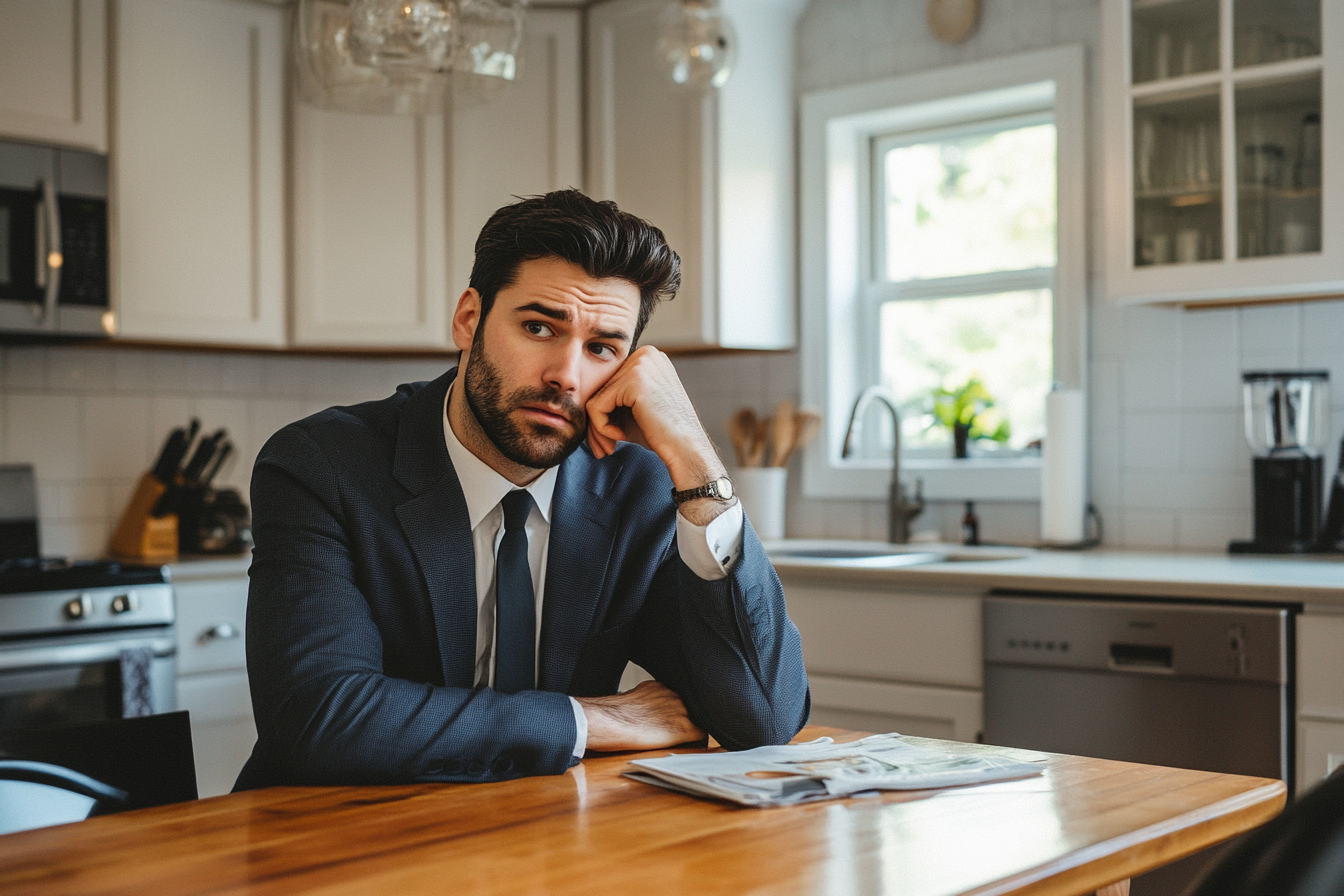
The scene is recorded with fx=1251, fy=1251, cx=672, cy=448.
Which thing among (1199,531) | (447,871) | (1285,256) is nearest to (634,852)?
(447,871)

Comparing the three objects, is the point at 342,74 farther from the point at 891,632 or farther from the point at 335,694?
the point at 891,632

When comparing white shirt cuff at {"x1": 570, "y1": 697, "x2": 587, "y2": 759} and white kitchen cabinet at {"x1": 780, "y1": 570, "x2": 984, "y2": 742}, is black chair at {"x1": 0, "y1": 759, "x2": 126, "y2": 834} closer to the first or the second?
white shirt cuff at {"x1": 570, "y1": 697, "x2": 587, "y2": 759}

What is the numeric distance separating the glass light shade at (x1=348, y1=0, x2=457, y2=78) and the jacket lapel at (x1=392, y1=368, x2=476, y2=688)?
575 millimetres

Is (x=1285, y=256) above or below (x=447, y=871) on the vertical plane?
above

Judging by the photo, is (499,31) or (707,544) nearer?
(707,544)

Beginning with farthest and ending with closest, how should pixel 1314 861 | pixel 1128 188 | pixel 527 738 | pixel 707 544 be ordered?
1. pixel 1128 188
2. pixel 707 544
3. pixel 527 738
4. pixel 1314 861

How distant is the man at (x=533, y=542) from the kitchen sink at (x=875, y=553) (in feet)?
4.03

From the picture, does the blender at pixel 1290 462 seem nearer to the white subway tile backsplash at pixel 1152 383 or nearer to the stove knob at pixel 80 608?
the white subway tile backsplash at pixel 1152 383

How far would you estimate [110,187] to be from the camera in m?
3.20

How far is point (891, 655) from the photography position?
107 inches

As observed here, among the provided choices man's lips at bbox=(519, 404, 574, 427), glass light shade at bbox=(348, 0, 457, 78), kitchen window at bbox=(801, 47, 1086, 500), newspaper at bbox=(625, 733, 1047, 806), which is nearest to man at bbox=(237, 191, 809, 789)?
man's lips at bbox=(519, 404, 574, 427)

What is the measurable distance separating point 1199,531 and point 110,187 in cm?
285

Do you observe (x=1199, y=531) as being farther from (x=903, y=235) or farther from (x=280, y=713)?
(x=280, y=713)

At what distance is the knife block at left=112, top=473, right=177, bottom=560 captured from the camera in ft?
11.1
